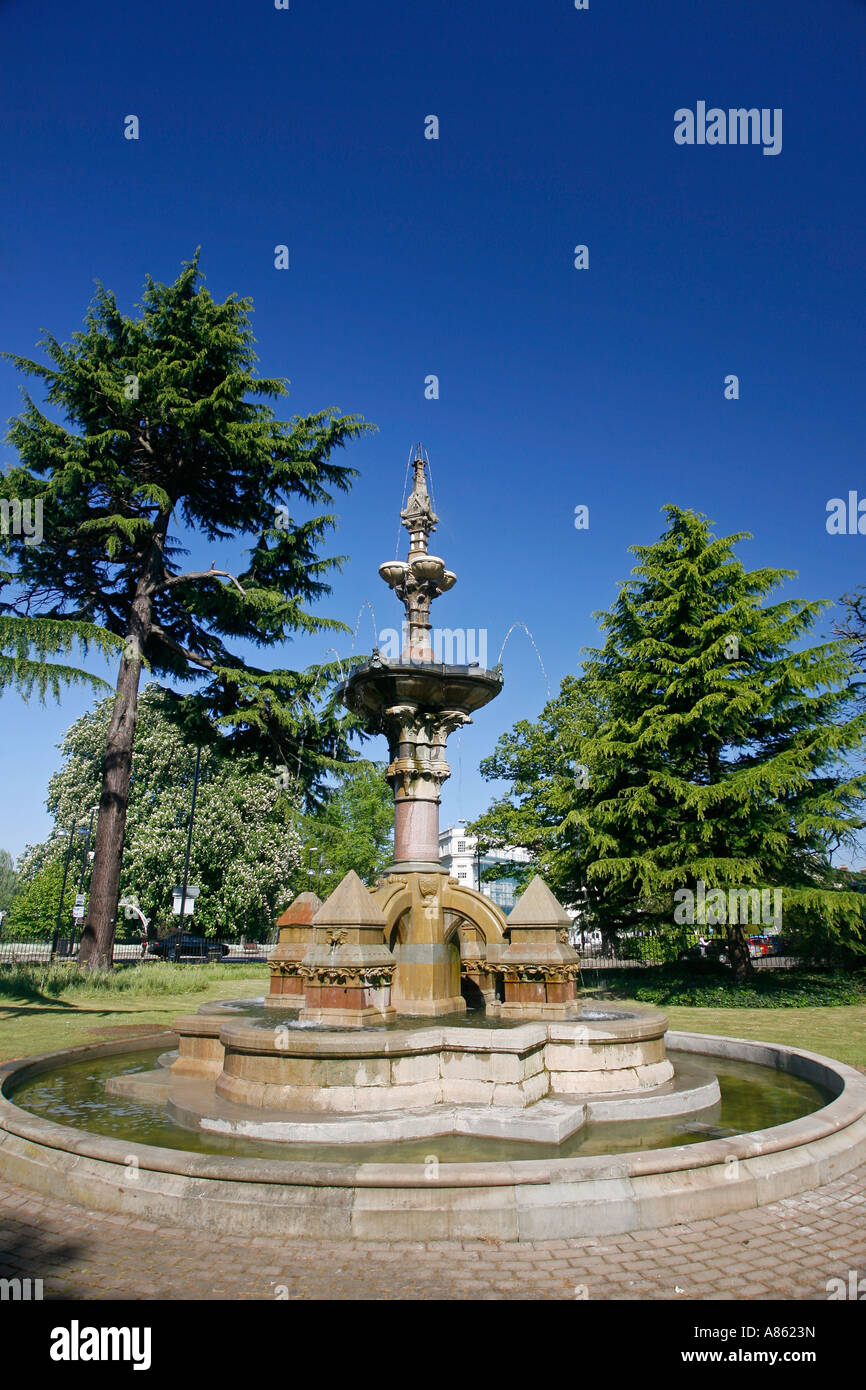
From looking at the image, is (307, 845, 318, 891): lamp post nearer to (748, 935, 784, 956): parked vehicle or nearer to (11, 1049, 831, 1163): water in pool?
(748, 935, 784, 956): parked vehicle

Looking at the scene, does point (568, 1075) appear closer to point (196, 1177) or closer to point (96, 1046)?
point (196, 1177)

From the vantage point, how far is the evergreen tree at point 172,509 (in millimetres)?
21578

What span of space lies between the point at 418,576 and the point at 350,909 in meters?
5.51

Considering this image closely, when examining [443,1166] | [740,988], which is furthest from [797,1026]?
[443,1166]

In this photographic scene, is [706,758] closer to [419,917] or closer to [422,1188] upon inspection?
[419,917]

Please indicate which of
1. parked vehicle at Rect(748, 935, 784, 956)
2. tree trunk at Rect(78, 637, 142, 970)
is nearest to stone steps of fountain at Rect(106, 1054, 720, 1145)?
tree trunk at Rect(78, 637, 142, 970)

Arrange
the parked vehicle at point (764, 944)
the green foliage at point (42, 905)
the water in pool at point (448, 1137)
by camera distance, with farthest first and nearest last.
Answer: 1. the green foliage at point (42, 905)
2. the parked vehicle at point (764, 944)
3. the water in pool at point (448, 1137)

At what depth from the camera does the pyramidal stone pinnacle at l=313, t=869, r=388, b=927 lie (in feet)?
27.4

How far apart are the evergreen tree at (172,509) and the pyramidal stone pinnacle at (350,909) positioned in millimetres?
13474

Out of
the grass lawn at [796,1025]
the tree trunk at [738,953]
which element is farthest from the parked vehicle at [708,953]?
the grass lawn at [796,1025]

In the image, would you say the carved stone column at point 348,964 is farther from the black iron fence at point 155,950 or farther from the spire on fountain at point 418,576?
the black iron fence at point 155,950

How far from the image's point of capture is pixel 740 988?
21000mm

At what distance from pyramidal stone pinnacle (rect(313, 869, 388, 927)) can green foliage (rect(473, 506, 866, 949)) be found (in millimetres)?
14776
